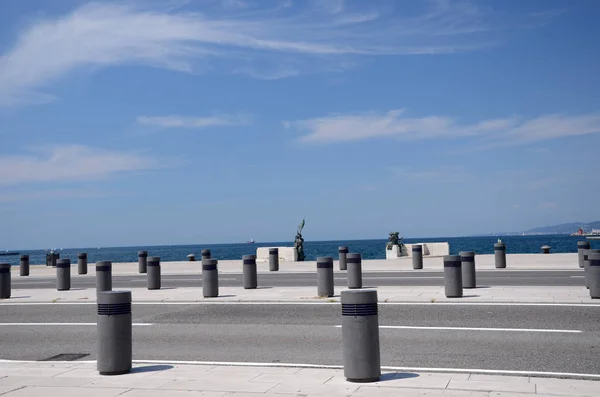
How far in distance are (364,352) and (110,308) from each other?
135 inches

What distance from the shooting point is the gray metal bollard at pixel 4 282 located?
20281 millimetres

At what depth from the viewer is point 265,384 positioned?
26.7 ft

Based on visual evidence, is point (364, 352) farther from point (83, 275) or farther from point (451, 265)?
point (83, 275)

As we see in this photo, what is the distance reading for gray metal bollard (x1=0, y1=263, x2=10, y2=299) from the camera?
2028 centimetres

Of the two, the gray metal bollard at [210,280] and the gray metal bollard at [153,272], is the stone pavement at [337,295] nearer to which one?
the gray metal bollard at [210,280]

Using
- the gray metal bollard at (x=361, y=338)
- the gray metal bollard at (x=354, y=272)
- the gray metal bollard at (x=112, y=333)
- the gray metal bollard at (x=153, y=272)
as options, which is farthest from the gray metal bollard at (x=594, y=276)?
the gray metal bollard at (x=153, y=272)

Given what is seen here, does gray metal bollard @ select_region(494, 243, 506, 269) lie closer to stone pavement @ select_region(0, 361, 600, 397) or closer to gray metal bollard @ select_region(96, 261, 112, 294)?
gray metal bollard @ select_region(96, 261, 112, 294)

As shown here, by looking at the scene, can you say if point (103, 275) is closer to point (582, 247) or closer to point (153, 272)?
point (153, 272)

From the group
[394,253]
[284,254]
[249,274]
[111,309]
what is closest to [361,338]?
[111,309]

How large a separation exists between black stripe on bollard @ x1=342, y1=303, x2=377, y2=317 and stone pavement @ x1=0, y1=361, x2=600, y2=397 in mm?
820

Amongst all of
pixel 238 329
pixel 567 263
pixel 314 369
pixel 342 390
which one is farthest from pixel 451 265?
pixel 567 263

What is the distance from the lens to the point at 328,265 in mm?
17203

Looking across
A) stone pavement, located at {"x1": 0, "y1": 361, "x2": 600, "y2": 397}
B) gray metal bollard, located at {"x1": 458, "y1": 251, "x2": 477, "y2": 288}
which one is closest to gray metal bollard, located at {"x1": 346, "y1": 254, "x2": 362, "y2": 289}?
gray metal bollard, located at {"x1": 458, "y1": 251, "x2": 477, "y2": 288}

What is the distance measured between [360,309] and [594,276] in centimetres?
913
